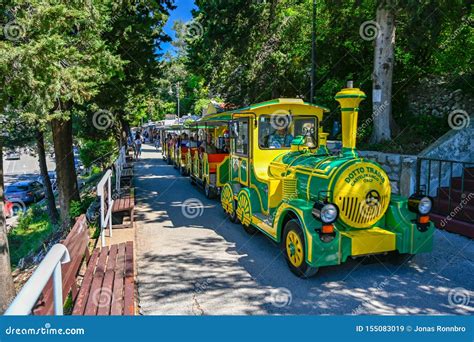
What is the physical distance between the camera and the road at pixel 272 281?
14.2 feet

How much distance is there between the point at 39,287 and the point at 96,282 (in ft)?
7.64

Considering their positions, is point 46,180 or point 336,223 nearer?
point 336,223

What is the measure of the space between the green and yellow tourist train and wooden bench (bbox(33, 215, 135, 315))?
2.23m

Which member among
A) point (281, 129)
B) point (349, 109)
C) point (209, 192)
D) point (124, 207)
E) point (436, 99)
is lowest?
point (209, 192)

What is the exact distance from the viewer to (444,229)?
277 inches

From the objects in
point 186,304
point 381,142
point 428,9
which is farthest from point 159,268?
point 428,9

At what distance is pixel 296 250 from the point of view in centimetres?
508

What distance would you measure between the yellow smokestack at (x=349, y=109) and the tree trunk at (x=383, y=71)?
5.25m

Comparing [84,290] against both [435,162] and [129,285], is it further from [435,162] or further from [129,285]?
[435,162]

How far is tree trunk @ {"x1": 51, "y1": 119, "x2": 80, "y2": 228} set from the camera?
10.4 metres

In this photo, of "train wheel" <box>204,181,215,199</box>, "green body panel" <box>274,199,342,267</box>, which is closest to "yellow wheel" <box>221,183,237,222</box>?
"train wheel" <box>204,181,215,199</box>

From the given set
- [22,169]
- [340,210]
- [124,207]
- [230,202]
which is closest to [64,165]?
[124,207]

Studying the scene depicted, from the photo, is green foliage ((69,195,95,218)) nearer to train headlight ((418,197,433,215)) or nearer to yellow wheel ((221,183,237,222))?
yellow wheel ((221,183,237,222))

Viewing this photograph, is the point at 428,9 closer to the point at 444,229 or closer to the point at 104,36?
the point at 444,229
